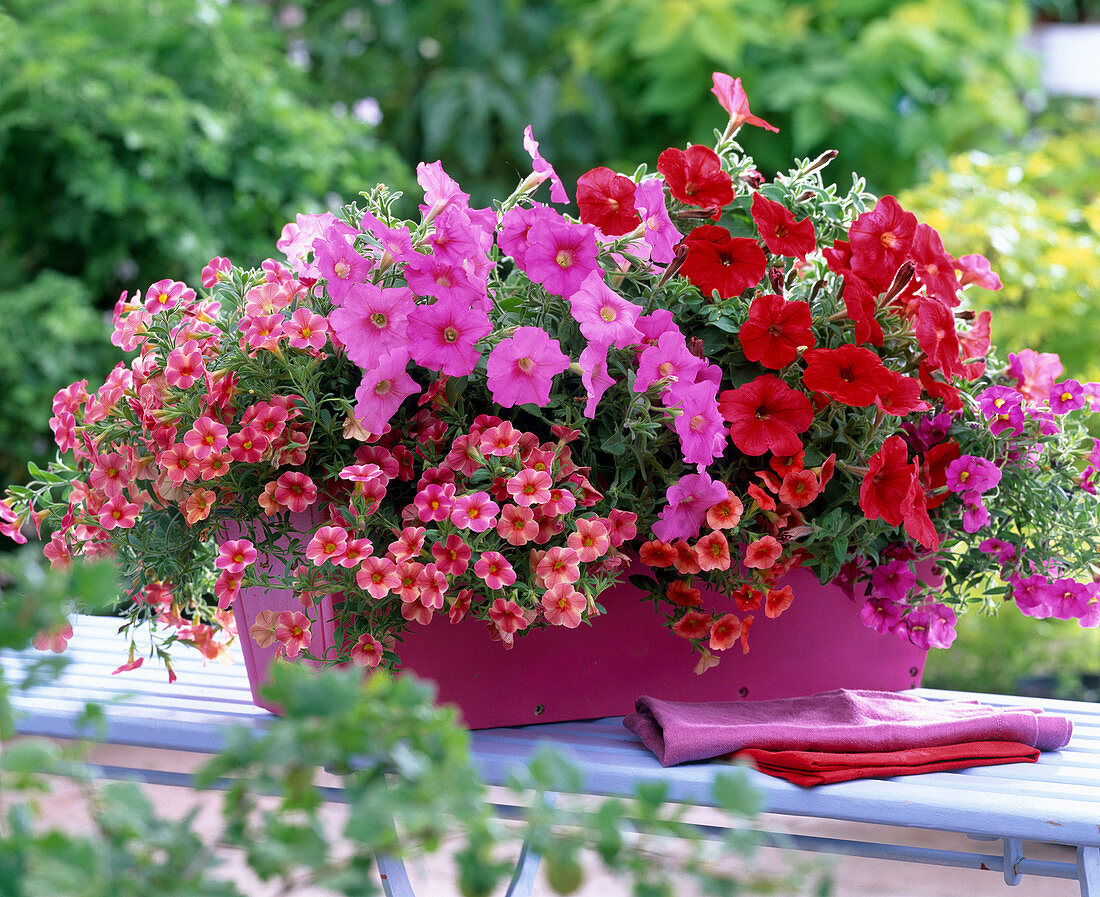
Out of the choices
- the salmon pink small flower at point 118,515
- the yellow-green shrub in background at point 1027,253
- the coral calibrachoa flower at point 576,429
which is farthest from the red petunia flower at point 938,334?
the yellow-green shrub in background at point 1027,253

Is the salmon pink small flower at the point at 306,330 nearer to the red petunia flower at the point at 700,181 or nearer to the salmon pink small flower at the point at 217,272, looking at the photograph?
the salmon pink small flower at the point at 217,272

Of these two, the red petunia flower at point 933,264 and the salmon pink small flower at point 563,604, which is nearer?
the salmon pink small flower at point 563,604

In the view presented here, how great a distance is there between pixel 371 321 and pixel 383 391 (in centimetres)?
5

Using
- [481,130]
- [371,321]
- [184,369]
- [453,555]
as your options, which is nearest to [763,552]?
[453,555]

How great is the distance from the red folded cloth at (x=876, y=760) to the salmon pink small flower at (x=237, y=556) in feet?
1.36

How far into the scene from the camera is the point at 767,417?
89 cm

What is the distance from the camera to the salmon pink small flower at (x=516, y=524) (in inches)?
31.8

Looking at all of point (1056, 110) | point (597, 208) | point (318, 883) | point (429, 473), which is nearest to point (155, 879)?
point (318, 883)

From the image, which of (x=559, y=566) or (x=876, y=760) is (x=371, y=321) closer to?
(x=559, y=566)

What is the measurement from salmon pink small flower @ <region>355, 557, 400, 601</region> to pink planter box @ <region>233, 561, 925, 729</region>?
10 centimetres

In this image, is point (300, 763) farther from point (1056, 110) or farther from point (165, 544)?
point (1056, 110)

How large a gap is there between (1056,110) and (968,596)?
352 centimetres

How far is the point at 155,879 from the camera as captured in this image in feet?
1.17

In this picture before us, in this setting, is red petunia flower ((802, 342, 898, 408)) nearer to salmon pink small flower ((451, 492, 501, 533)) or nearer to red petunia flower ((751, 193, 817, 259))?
red petunia flower ((751, 193, 817, 259))
